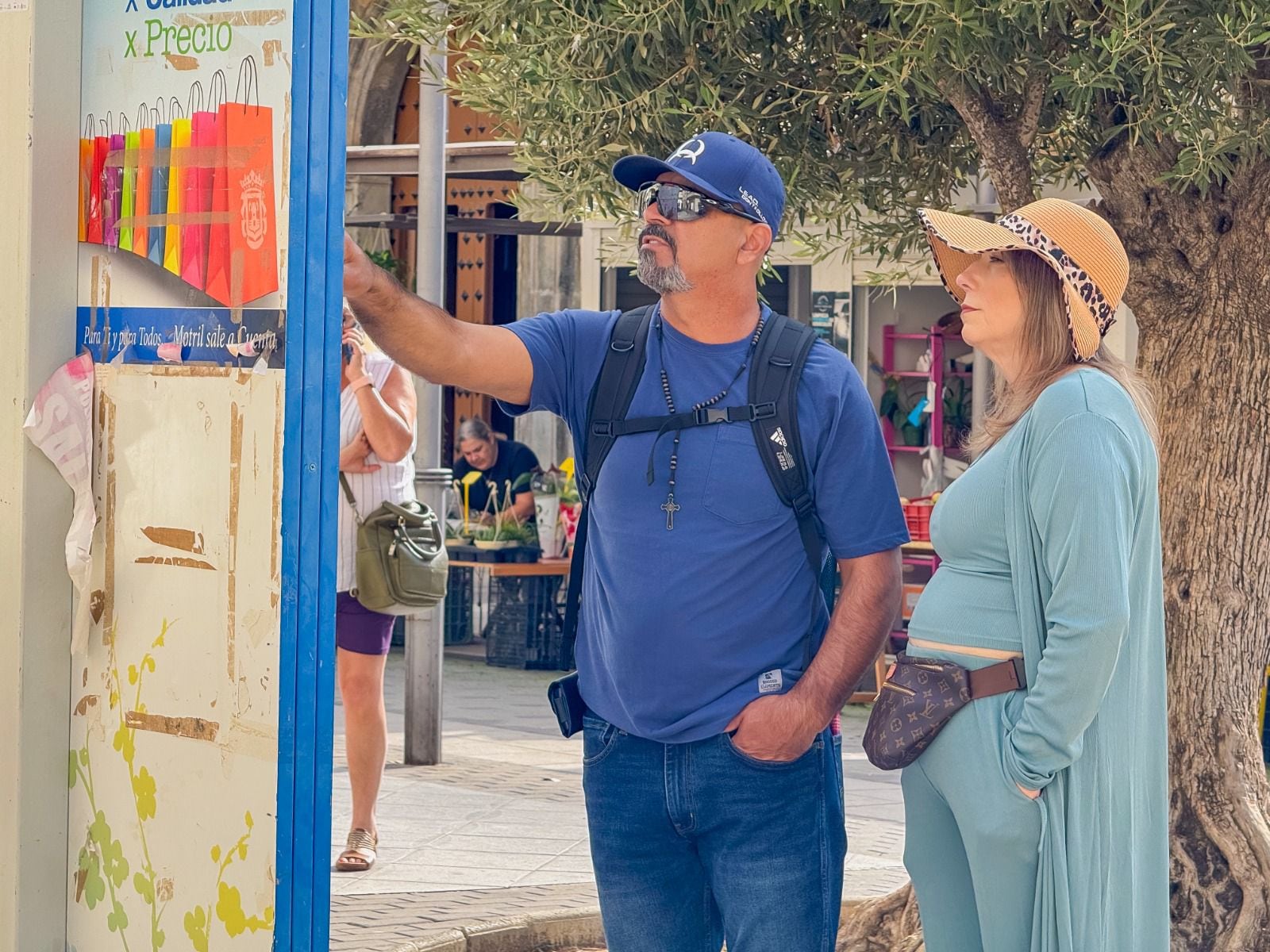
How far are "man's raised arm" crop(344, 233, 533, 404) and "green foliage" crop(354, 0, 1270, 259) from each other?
3.77 feet

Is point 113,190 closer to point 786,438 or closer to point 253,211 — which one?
point 253,211

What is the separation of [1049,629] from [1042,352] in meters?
0.50

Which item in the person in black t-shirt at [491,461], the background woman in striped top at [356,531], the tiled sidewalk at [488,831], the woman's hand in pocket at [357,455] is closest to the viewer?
the tiled sidewalk at [488,831]

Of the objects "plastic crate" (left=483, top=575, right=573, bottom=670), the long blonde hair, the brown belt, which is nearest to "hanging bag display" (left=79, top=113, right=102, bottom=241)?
the long blonde hair

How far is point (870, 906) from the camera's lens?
198 inches

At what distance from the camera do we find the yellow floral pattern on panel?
110 inches

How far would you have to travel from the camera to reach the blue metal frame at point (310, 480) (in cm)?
265

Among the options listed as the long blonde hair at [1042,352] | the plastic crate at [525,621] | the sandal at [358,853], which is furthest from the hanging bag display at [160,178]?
the plastic crate at [525,621]

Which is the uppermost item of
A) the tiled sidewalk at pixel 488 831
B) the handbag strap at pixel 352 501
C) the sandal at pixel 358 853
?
the handbag strap at pixel 352 501

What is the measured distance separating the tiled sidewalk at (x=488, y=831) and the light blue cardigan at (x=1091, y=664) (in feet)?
9.12

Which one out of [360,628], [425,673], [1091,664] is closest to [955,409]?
[425,673]

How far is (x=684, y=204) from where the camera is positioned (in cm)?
335

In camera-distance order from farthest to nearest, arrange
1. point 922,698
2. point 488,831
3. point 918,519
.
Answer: point 918,519, point 488,831, point 922,698

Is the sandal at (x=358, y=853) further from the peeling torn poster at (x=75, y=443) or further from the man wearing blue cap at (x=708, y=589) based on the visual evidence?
the peeling torn poster at (x=75, y=443)
